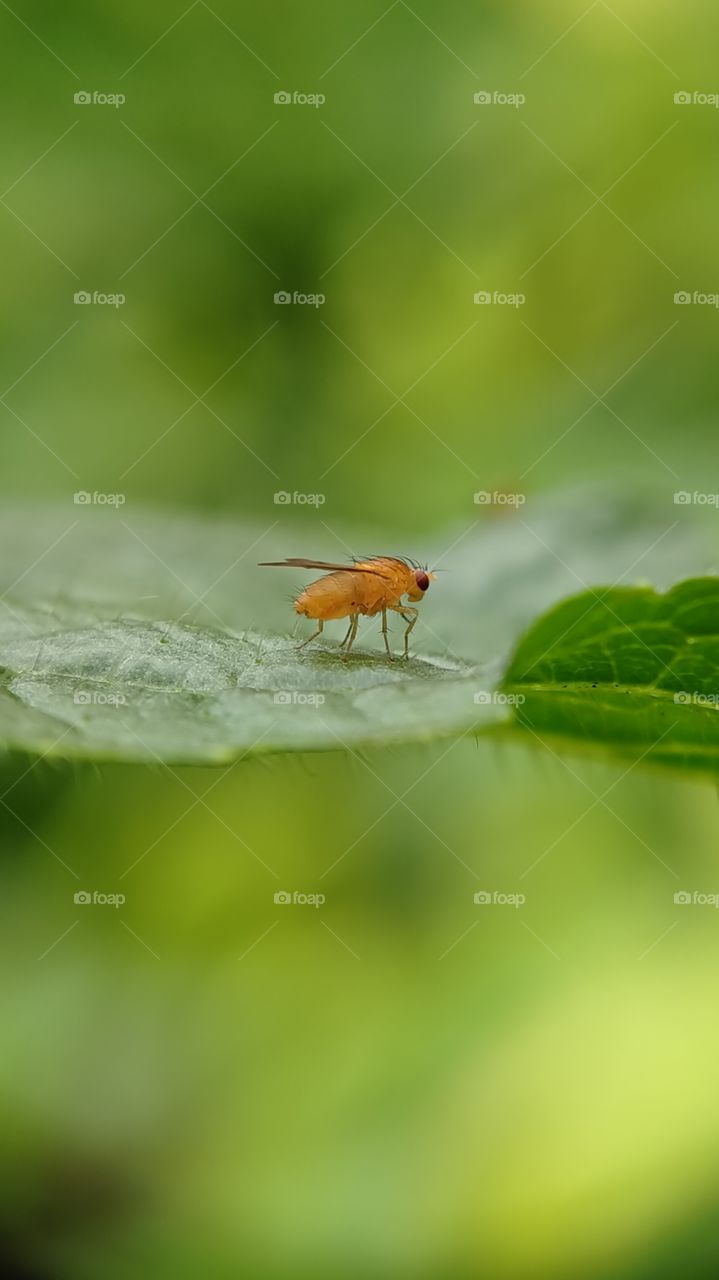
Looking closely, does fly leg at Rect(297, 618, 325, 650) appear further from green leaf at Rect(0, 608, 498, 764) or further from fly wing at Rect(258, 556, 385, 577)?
fly wing at Rect(258, 556, 385, 577)

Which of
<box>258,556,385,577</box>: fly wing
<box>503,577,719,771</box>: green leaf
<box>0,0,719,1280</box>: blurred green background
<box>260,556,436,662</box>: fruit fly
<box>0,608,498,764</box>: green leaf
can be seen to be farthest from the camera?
<box>0,0,719,1280</box>: blurred green background

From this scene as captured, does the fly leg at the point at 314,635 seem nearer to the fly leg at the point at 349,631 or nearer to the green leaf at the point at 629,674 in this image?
the fly leg at the point at 349,631

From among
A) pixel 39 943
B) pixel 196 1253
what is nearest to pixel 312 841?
pixel 39 943

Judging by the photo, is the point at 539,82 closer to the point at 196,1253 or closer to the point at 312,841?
the point at 312,841

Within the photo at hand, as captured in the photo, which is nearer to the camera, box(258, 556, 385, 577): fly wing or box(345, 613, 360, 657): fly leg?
box(258, 556, 385, 577): fly wing

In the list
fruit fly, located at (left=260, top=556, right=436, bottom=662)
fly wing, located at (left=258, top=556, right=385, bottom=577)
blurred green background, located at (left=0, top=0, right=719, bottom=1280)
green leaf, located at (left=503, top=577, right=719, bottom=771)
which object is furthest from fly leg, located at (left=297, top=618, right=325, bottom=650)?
green leaf, located at (left=503, top=577, right=719, bottom=771)

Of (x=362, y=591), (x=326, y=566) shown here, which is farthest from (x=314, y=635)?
(x=362, y=591)

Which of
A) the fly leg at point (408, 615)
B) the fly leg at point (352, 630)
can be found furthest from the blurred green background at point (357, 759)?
the fly leg at point (352, 630)

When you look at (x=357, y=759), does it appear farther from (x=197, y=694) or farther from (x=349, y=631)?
(x=349, y=631)
